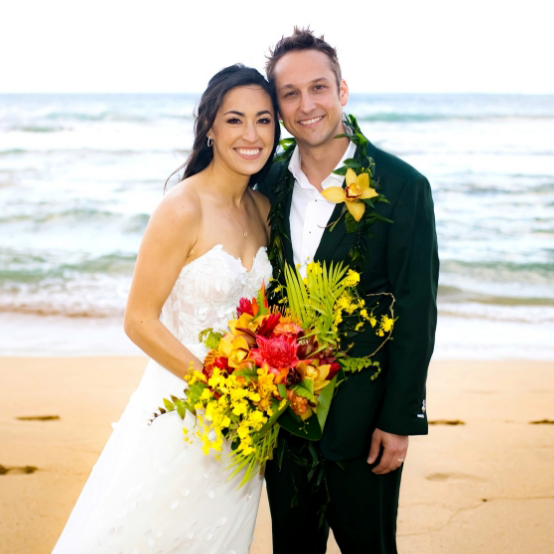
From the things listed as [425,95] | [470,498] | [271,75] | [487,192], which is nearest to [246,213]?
[271,75]

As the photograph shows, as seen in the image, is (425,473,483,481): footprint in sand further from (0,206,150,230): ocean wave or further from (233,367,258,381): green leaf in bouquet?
(0,206,150,230): ocean wave

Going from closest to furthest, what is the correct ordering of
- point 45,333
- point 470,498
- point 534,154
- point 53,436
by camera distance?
point 470,498 → point 53,436 → point 45,333 → point 534,154

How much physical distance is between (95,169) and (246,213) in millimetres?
16048

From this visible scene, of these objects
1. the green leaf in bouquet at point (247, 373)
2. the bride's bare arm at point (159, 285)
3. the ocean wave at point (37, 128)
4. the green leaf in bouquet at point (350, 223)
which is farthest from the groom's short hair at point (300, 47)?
the ocean wave at point (37, 128)

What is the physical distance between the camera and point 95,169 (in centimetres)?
1802

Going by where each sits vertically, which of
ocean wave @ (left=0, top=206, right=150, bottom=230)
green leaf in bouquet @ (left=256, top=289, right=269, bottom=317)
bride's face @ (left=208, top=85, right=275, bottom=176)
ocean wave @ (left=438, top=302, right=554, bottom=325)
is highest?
bride's face @ (left=208, top=85, right=275, bottom=176)

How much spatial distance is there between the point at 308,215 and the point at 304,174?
0.92 ft

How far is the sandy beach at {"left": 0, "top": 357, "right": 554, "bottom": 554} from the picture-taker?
376 centimetres

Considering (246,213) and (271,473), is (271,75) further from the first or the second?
(271,473)

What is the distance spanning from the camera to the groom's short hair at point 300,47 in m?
2.91

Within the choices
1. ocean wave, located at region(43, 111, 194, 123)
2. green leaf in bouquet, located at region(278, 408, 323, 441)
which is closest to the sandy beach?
green leaf in bouquet, located at region(278, 408, 323, 441)

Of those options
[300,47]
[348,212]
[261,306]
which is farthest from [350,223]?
[300,47]

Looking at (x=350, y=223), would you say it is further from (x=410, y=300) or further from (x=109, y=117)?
(x=109, y=117)

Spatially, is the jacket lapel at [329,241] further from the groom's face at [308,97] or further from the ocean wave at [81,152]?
the ocean wave at [81,152]
